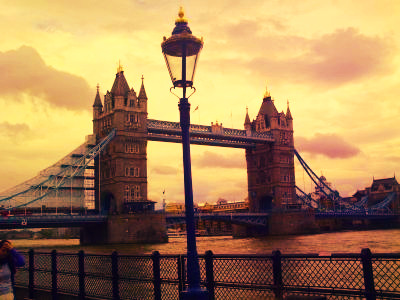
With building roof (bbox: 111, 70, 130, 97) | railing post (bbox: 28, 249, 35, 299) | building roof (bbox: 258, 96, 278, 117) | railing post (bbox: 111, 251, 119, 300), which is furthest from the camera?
building roof (bbox: 258, 96, 278, 117)

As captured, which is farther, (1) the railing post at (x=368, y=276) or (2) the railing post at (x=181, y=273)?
(2) the railing post at (x=181, y=273)

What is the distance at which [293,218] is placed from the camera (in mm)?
90250

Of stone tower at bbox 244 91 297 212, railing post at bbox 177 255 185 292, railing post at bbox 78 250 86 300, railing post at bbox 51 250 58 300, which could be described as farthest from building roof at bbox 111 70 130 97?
railing post at bbox 177 255 185 292

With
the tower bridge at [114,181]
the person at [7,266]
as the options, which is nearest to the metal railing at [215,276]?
the person at [7,266]

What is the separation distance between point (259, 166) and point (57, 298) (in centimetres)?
9212

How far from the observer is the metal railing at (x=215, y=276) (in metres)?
7.19

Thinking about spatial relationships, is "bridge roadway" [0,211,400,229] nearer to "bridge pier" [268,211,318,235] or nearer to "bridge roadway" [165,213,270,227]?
"bridge roadway" [165,213,270,227]

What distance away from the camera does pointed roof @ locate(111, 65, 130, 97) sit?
80938mm

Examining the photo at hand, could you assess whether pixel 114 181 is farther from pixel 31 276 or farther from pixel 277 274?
pixel 277 274

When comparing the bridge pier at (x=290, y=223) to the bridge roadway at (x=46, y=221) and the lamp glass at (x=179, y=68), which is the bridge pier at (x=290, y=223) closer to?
the bridge roadway at (x=46, y=221)

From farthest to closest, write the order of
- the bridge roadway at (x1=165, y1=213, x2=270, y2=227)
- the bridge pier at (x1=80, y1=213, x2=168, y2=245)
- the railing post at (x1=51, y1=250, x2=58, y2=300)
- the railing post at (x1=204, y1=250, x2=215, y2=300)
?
1. the bridge roadway at (x1=165, y1=213, x2=270, y2=227)
2. the bridge pier at (x1=80, y1=213, x2=168, y2=245)
3. the railing post at (x1=51, y1=250, x2=58, y2=300)
4. the railing post at (x1=204, y1=250, x2=215, y2=300)

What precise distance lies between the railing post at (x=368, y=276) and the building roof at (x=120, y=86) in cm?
7563

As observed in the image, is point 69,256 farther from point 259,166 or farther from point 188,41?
point 259,166

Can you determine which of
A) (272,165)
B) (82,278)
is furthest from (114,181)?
(82,278)
